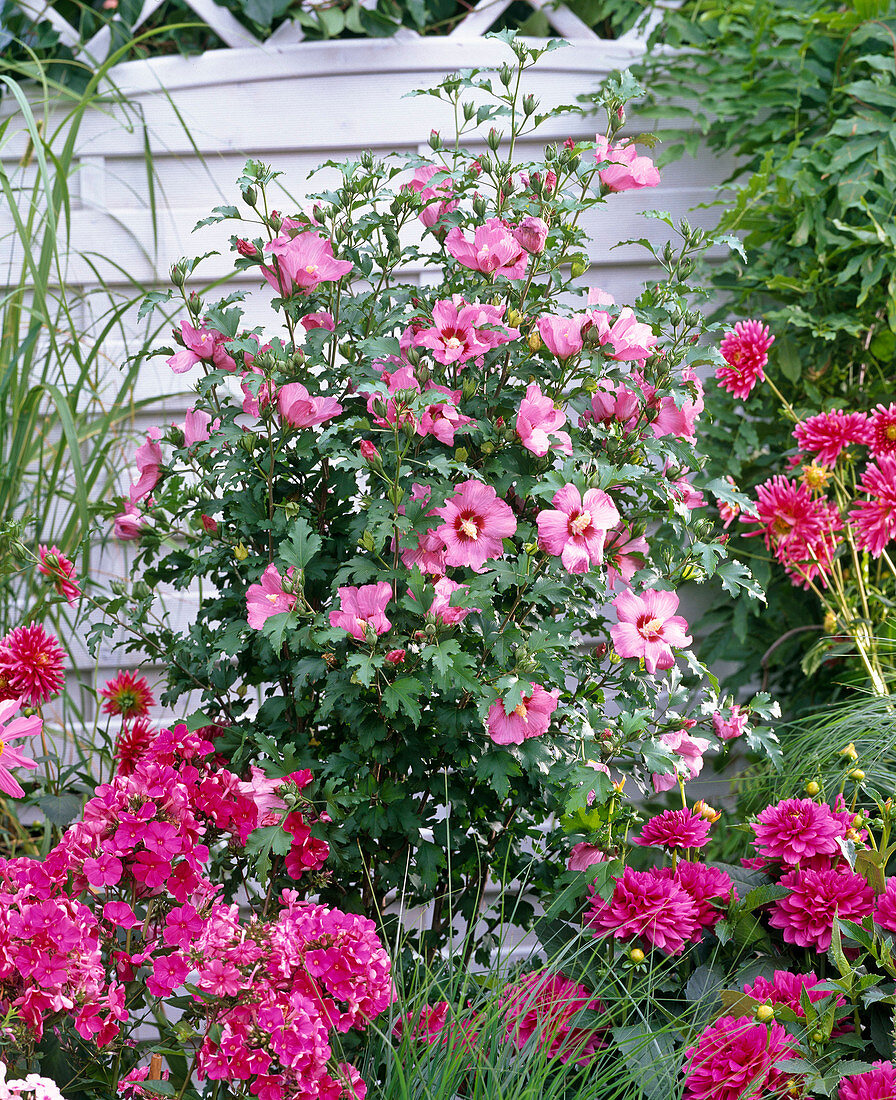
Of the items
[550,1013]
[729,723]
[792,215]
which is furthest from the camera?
[792,215]

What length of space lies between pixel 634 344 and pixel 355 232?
433 mm

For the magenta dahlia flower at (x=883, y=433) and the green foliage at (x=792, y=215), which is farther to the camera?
the green foliage at (x=792, y=215)

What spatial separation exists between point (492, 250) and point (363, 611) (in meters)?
0.49

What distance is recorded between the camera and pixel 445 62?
6.62ft

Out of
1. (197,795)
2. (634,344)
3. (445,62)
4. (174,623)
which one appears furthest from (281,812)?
(445,62)

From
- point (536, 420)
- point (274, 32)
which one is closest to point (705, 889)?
point (536, 420)

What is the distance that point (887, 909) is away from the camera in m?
1.04

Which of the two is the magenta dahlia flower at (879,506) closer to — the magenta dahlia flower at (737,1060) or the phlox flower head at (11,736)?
the magenta dahlia flower at (737,1060)

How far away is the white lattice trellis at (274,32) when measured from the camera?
6.52 feet

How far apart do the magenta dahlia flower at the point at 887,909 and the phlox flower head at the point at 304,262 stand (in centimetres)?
101

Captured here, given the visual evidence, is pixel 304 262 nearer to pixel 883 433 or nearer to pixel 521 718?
pixel 521 718

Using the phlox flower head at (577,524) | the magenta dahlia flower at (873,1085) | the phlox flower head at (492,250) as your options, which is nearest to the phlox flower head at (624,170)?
the phlox flower head at (492,250)

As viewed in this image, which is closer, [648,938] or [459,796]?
[648,938]

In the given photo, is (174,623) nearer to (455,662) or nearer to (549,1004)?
(455,662)
